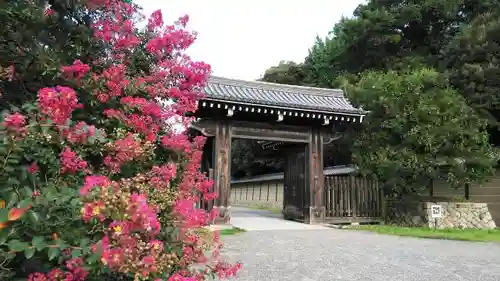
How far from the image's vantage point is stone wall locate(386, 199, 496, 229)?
1298cm

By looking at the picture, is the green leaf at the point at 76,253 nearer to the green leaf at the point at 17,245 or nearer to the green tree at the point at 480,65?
the green leaf at the point at 17,245

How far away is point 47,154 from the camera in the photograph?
178 centimetres

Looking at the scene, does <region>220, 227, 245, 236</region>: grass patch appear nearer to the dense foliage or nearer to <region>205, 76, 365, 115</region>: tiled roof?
<region>205, 76, 365, 115</region>: tiled roof

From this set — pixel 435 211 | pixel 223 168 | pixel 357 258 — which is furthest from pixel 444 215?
pixel 357 258

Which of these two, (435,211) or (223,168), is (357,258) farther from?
(435,211)

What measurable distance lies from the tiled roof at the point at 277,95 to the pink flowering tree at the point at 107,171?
7381 millimetres

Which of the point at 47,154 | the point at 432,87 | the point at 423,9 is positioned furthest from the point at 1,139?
the point at 423,9

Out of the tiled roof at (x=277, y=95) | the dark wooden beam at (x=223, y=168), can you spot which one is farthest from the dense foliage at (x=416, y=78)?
the dark wooden beam at (x=223, y=168)

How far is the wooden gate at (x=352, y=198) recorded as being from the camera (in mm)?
12930

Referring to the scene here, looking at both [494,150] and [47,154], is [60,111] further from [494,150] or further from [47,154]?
A: [494,150]

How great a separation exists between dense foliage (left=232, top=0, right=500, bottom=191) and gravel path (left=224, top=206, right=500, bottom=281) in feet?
13.9

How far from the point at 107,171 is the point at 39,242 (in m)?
0.70

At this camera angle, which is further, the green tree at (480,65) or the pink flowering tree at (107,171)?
the green tree at (480,65)

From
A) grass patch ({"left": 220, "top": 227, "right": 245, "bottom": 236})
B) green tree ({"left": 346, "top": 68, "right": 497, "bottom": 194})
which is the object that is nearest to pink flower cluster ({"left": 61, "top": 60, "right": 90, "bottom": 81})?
grass patch ({"left": 220, "top": 227, "right": 245, "bottom": 236})
